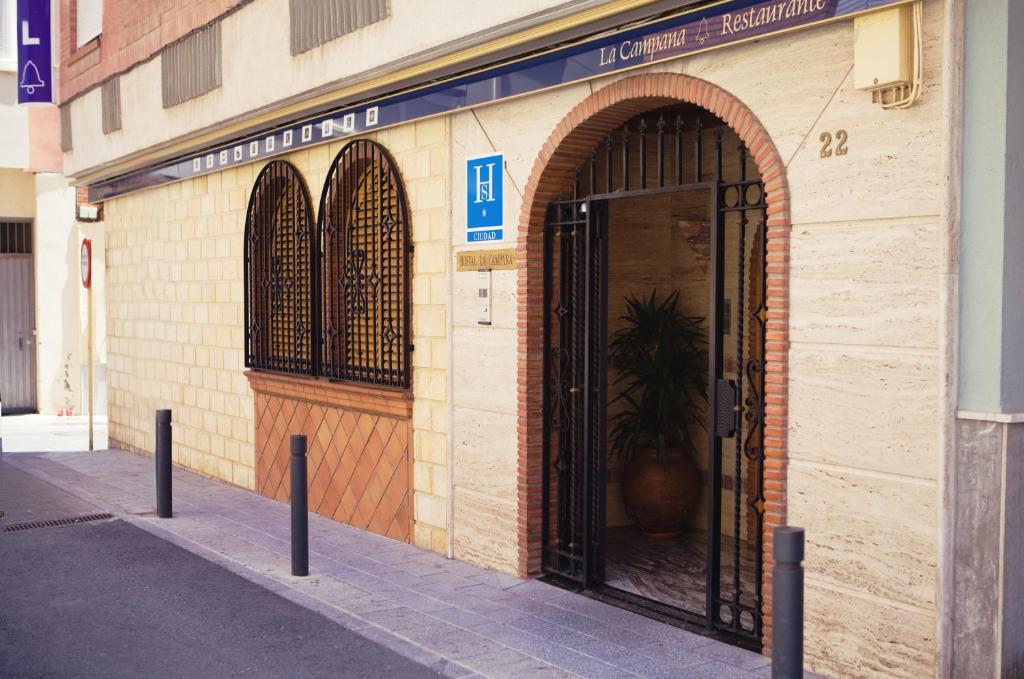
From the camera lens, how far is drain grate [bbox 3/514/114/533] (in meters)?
9.85

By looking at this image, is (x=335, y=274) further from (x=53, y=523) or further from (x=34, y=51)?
(x=34, y=51)

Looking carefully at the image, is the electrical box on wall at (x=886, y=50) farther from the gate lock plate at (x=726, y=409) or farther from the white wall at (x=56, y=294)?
the white wall at (x=56, y=294)

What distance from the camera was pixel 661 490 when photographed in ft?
29.7


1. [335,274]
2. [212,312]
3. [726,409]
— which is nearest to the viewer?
[726,409]

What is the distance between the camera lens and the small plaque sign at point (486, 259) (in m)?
8.05

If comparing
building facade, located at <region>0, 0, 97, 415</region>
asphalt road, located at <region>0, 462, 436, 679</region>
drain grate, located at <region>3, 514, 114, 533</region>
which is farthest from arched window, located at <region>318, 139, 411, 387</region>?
building facade, located at <region>0, 0, 97, 415</region>

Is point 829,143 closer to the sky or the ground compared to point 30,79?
closer to the ground

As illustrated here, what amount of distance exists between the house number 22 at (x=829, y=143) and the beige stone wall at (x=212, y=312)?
11.7 ft

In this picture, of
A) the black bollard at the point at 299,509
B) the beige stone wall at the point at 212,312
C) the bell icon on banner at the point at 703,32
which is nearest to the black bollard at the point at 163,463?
the beige stone wall at the point at 212,312

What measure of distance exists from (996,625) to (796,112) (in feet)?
8.77

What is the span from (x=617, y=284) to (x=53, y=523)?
17.7 ft

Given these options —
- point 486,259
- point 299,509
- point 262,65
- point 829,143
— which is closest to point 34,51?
point 262,65

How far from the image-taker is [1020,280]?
517 cm

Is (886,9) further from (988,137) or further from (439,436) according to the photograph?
(439,436)
